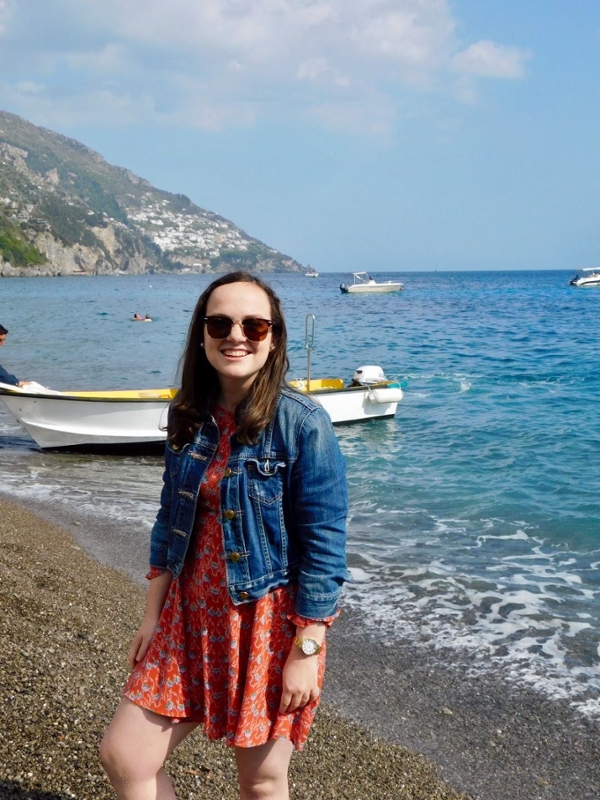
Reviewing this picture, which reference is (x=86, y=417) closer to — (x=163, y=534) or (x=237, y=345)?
(x=163, y=534)

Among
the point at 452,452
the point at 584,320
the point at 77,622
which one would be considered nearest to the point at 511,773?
the point at 77,622

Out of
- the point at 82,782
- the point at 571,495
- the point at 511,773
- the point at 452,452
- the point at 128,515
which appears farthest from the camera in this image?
the point at 452,452

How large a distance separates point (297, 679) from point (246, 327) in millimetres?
989

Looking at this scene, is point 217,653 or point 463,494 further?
point 463,494

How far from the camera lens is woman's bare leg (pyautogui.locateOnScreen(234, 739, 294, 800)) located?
2.16 meters

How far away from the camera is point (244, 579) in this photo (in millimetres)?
2150

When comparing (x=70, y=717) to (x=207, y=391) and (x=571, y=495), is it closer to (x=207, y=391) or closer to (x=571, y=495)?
(x=207, y=391)

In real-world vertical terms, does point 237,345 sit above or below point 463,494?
above

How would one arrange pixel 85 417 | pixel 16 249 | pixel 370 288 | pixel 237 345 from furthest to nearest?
pixel 16 249 → pixel 370 288 → pixel 85 417 → pixel 237 345

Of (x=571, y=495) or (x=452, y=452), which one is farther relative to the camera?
(x=452, y=452)

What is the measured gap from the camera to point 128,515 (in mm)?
9727

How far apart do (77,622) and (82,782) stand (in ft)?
6.75

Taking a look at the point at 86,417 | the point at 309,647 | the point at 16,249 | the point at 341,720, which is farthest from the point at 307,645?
the point at 16,249

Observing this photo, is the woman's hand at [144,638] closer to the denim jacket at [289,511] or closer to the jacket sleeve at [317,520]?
the denim jacket at [289,511]
